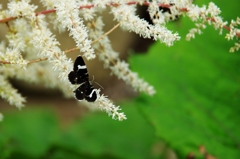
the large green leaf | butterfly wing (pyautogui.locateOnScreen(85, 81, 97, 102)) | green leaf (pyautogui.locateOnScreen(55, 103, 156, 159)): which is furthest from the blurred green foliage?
green leaf (pyautogui.locateOnScreen(55, 103, 156, 159))

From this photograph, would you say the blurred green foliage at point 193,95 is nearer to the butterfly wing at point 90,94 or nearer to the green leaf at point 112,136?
the butterfly wing at point 90,94

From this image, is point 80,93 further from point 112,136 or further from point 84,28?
point 112,136

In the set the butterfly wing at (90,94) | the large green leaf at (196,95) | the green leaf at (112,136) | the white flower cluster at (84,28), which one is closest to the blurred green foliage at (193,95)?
the large green leaf at (196,95)

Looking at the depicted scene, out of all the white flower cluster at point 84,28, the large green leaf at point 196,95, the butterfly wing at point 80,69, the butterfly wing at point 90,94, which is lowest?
the butterfly wing at point 90,94

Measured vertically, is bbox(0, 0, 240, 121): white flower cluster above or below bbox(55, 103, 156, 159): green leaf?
below

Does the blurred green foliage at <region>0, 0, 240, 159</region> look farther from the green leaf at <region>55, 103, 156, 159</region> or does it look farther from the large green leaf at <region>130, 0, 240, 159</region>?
the green leaf at <region>55, 103, 156, 159</region>

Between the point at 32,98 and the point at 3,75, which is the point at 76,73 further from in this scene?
the point at 32,98
